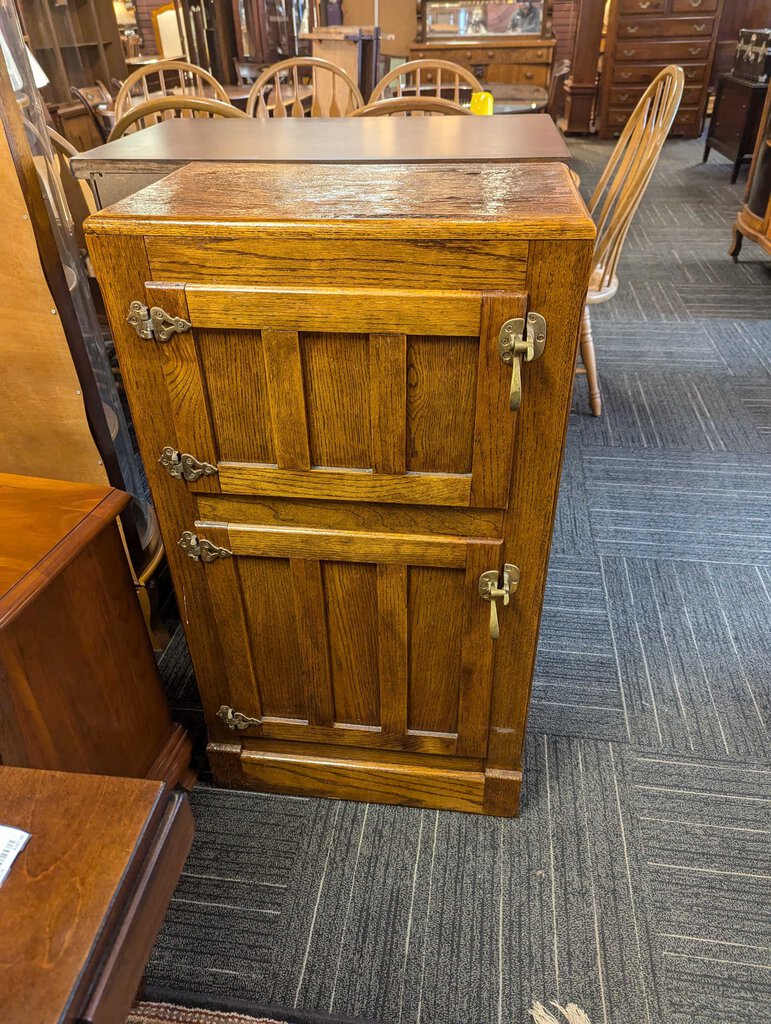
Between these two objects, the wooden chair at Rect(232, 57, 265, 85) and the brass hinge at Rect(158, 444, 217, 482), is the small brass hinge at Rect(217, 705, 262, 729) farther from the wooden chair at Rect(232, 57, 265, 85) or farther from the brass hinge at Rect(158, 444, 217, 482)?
the wooden chair at Rect(232, 57, 265, 85)

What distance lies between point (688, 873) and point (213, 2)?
5.90m

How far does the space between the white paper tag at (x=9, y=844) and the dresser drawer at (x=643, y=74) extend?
693 cm

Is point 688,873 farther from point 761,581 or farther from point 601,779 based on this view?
point 761,581

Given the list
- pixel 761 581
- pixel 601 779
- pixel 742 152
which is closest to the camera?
pixel 601 779

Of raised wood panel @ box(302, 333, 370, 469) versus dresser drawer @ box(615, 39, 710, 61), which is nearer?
raised wood panel @ box(302, 333, 370, 469)

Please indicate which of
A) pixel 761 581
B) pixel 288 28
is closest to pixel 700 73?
pixel 288 28

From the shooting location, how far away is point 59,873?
57 cm

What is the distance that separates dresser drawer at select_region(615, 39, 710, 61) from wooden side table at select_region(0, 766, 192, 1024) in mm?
6884

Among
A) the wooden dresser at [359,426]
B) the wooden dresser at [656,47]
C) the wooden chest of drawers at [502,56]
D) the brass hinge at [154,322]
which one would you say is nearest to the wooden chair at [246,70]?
the wooden chest of drawers at [502,56]

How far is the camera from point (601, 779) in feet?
4.61

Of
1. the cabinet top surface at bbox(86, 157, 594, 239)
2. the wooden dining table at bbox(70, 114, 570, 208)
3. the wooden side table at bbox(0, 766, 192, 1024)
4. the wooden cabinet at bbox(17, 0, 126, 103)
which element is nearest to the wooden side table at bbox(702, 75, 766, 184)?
the wooden dining table at bbox(70, 114, 570, 208)

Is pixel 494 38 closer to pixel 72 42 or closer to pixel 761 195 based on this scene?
pixel 72 42

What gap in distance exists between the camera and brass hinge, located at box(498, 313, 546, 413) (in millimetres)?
850

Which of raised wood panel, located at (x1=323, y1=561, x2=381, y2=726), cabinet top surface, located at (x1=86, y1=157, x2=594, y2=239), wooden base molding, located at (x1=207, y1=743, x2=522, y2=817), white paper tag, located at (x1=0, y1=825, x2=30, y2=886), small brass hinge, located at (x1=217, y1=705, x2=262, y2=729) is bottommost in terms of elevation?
wooden base molding, located at (x1=207, y1=743, x2=522, y2=817)
